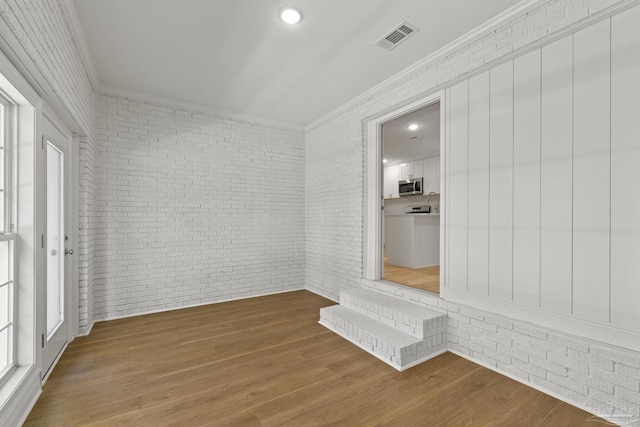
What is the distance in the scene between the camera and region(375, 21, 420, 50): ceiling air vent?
8.41 feet

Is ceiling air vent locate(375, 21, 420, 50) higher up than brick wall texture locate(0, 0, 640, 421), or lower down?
higher up

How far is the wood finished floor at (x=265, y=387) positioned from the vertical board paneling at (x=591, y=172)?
812 millimetres

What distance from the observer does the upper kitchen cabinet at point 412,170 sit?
780 cm

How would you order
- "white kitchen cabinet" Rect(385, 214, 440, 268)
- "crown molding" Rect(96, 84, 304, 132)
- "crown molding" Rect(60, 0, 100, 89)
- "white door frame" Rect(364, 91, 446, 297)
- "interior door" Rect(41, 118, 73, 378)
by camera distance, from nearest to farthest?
"crown molding" Rect(60, 0, 100, 89)
"interior door" Rect(41, 118, 73, 378)
"crown molding" Rect(96, 84, 304, 132)
"white door frame" Rect(364, 91, 446, 297)
"white kitchen cabinet" Rect(385, 214, 440, 268)

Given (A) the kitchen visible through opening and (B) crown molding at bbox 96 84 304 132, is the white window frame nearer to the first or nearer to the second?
(B) crown molding at bbox 96 84 304 132

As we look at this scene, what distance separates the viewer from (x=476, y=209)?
8.77ft

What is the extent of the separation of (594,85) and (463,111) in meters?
0.95

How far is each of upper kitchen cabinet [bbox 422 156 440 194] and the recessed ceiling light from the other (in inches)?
231

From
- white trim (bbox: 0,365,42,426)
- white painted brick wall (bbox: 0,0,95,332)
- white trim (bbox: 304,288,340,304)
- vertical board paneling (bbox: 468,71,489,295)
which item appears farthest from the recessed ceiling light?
white trim (bbox: 304,288,340,304)

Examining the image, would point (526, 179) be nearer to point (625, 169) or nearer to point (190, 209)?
point (625, 169)

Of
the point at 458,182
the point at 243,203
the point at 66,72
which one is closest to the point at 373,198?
the point at 458,182

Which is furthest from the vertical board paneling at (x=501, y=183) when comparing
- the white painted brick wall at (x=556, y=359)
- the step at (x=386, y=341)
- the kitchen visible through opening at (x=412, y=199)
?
the kitchen visible through opening at (x=412, y=199)

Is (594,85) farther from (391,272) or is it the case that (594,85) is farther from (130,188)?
(130,188)

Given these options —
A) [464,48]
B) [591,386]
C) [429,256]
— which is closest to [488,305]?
[591,386]
